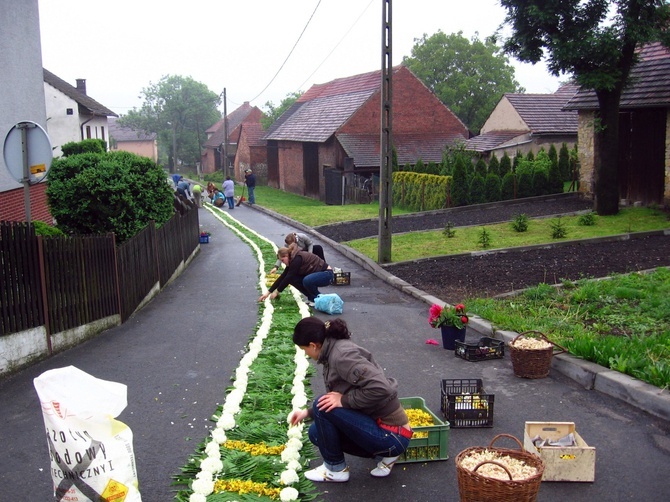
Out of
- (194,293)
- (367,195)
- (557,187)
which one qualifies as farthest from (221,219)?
(194,293)

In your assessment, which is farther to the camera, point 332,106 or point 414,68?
point 414,68

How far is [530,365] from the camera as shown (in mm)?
7973

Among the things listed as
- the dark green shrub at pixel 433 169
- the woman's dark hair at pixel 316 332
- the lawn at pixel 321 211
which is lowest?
the lawn at pixel 321 211

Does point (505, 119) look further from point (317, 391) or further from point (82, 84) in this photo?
point (82, 84)

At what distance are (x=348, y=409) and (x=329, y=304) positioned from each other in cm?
663

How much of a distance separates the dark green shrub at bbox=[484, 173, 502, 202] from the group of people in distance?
74.0 ft

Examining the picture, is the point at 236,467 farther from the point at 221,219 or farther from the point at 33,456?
the point at 221,219

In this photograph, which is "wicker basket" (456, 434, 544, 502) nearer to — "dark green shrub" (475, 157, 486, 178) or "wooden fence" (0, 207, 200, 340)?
"wooden fence" (0, 207, 200, 340)

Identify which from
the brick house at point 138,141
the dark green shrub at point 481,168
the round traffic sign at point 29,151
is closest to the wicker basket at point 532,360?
the round traffic sign at point 29,151

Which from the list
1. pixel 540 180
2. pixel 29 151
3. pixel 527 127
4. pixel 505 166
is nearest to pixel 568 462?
pixel 29 151

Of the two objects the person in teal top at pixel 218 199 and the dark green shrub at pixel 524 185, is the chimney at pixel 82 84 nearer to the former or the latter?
the person in teal top at pixel 218 199

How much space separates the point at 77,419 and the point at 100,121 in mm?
49231

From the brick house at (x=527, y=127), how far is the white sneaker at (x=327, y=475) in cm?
3246

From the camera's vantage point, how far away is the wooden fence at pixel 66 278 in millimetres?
8578
